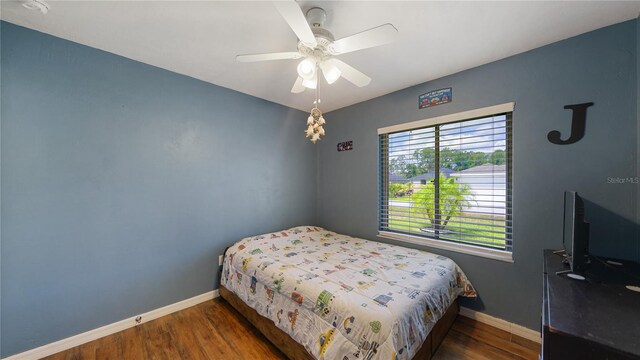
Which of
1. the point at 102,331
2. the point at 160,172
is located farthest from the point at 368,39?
the point at 102,331

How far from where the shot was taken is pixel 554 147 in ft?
5.92

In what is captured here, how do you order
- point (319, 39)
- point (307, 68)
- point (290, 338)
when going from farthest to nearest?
point (290, 338) → point (307, 68) → point (319, 39)

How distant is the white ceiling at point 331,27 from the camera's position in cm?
146

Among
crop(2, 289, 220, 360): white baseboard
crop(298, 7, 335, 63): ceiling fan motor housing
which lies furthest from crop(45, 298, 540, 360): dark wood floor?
crop(298, 7, 335, 63): ceiling fan motor housing

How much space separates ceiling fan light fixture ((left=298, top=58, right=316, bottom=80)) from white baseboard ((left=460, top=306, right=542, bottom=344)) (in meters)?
2.58

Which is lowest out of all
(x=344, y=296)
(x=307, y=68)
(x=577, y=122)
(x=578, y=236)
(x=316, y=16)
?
(x=344, y=296)

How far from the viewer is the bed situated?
4.16 ft

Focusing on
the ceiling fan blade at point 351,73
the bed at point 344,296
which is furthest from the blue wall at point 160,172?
the ceiling fan blade at point 351,73

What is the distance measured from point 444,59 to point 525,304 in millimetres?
2271

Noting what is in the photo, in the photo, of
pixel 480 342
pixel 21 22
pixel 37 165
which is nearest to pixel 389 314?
pixel 480 342

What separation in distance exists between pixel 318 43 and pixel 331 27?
333mm

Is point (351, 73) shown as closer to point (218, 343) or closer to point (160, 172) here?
point (160, 172)

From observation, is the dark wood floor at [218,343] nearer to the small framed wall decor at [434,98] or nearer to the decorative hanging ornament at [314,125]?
the decorative hanging ornament at [314,125]

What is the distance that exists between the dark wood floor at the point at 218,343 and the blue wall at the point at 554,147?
0.83 feet
